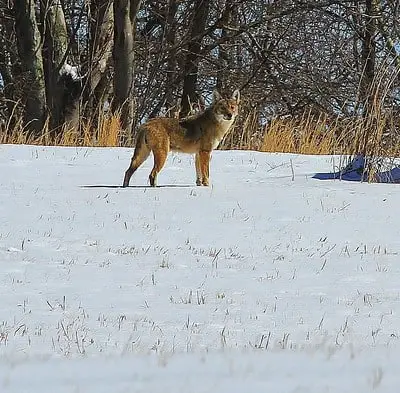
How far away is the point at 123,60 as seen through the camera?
16.8m

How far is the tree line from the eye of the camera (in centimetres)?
1689

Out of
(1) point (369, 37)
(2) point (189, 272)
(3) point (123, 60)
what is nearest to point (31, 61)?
(3) point (123, 60)

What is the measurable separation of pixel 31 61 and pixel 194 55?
4424mm

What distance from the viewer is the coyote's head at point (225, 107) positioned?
412 inches

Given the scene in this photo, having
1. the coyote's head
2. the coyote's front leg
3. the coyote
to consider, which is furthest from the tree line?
the coyote's front leg

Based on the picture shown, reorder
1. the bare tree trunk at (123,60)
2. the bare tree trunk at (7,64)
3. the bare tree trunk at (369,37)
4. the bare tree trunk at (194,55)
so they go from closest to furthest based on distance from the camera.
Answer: the bare tree trunk at (123,60)
the bare tree trunk at (369,37)
the bare tree trunk at (194,55)
the bare tree trunk at (7,64)

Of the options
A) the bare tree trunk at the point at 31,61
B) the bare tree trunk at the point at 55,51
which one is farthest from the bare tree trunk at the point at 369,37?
the bare tree trunk at the point at 31,61

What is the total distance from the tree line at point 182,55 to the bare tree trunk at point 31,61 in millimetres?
19

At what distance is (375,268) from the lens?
5.90 m

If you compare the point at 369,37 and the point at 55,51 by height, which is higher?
the point at 369,37

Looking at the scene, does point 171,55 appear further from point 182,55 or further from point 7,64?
point 7,64

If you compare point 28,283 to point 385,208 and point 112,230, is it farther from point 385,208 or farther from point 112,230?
point 385,208

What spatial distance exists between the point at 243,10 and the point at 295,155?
27.7ft

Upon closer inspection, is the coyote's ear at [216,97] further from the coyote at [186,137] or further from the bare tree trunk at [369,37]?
the bare tree trunk at [369,37]
